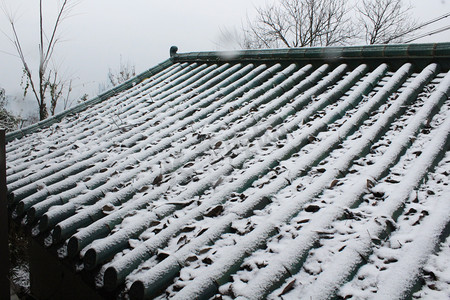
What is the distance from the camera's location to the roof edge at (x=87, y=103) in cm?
525

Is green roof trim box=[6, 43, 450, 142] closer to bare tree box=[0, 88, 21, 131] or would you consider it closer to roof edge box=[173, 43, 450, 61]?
roof edge box=[173, 43, 450, 61]

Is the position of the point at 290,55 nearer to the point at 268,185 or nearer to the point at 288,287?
the point at 268,185

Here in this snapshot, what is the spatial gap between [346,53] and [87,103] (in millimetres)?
4599

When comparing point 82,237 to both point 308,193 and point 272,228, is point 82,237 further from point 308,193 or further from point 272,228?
point 308,193

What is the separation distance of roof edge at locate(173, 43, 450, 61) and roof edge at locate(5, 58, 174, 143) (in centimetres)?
130

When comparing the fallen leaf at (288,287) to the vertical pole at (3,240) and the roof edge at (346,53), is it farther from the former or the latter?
the roof edge at (346,53)

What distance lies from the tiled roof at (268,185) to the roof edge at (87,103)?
47 centimetres

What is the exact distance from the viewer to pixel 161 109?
473 centimetres

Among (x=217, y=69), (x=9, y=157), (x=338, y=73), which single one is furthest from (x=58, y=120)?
(x=338, y=73)

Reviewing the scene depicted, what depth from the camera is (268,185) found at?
2.43 meters

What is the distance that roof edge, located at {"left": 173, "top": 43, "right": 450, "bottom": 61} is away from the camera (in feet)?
12.4

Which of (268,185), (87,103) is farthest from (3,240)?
(87,103)

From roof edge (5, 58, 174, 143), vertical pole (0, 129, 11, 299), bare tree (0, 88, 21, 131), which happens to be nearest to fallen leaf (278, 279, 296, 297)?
vertical pole (0, 129, 11, 299)

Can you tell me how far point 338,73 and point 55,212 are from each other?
12.2 feet
